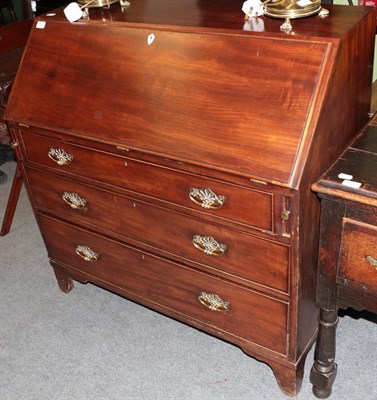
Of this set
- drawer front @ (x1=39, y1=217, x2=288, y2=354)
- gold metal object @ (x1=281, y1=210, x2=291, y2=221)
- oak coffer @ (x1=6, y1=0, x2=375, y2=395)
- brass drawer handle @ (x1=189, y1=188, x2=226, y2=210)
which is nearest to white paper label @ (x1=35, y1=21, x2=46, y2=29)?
oak coffer @ (x1=6, y1=0, x2=375, y2=395)

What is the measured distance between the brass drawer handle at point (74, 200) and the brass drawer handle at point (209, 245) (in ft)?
1.60

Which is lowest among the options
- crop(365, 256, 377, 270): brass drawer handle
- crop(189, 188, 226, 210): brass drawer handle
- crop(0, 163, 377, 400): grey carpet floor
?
crop(0, 163, 377, 400): grey carpet floor

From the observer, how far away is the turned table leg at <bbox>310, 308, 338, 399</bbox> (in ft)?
5.48

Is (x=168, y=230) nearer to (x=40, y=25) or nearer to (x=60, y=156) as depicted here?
(x=60, y=156)

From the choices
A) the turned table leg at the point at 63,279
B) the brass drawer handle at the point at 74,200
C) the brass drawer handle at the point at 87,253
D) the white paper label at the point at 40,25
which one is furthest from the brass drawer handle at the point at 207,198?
the turned table leg at the point at 63,279

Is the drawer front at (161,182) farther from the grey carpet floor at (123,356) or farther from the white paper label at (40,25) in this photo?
the grey carpet floor at (123,356)

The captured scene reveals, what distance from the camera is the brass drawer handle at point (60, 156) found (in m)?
1.89

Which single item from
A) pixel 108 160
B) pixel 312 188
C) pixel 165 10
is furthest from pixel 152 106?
pixel 312 188

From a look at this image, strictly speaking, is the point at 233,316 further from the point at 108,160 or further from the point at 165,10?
the point at 165,10

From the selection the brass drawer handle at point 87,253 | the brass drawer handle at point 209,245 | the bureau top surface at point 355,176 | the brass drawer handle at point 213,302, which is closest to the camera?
the bureau top surface at point 355,176

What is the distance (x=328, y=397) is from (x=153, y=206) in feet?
2.86

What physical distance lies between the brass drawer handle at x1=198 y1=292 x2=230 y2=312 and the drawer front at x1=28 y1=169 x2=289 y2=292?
0.13 m

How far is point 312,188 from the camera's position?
1395 millimetres

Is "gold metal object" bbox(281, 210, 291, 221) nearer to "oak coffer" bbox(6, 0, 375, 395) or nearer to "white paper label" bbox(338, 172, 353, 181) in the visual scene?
"oak coffer" bbox(6, 0, 375, 395)
